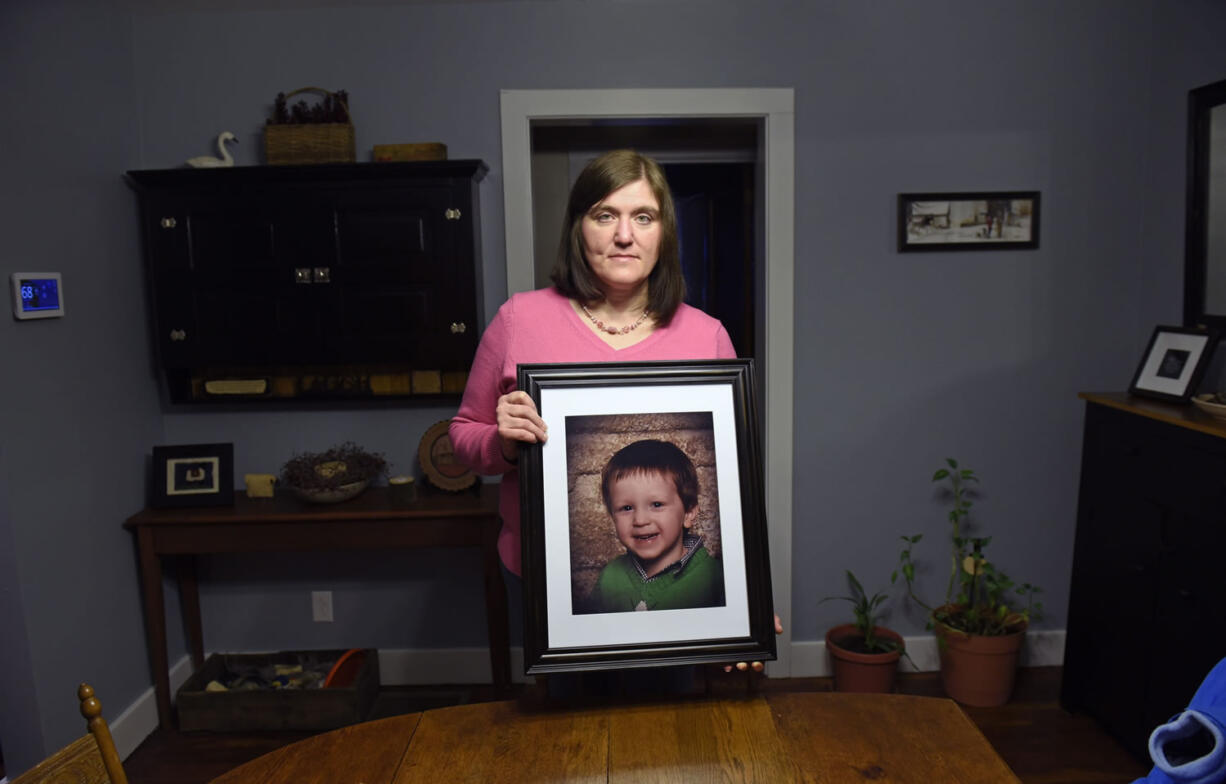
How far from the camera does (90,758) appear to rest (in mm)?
1147

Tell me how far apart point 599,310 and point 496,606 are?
1570 millimetres

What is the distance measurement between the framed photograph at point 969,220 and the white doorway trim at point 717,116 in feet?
1.45

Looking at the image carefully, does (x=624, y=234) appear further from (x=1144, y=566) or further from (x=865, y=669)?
(x=865, y=669)

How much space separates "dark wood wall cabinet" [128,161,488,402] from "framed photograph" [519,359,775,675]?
1647 millimetres

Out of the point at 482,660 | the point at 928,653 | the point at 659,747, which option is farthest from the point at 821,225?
the point at 659,747

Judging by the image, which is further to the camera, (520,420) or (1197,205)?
(1197,205)

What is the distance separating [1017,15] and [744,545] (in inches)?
101

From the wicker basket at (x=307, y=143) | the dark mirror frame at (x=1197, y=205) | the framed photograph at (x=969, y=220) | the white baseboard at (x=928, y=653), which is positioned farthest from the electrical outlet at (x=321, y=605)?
the dark mirror frame at (x=1197, y=205)

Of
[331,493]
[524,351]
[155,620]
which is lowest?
[155,620]

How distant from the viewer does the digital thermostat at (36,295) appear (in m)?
2.30

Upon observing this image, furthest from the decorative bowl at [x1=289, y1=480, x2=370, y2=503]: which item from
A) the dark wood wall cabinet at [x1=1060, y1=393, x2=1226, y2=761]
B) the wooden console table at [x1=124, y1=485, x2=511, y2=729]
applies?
the dark wood wall cabinet at [x1=1060, y1=393, x2=1226, y2=761]

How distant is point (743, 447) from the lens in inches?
49.1

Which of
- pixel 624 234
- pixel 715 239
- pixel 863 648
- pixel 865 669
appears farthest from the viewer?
pixel 715 239

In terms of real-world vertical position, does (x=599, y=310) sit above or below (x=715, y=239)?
below
